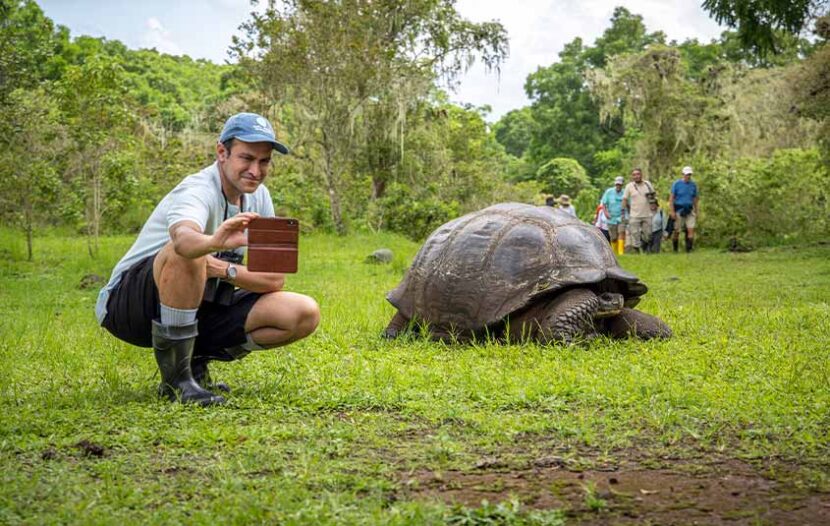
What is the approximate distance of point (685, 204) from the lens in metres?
18.7

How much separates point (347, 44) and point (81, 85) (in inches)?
342

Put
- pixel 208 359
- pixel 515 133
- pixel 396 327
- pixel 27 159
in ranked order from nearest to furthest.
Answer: pixel 208 359 → pixel 396 327 → pixel 27 159 → pixel 515 133

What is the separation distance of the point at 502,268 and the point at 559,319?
529 millimetres

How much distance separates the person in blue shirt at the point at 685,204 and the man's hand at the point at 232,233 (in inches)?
615

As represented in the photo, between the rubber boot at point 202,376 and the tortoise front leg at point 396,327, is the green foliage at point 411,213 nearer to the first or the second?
the tortoise front leg at point 396,327

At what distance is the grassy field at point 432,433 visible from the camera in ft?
9.78

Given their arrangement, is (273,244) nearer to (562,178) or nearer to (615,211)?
(615,211)

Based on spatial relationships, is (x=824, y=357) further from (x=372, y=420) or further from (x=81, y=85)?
(x=81, y=85)

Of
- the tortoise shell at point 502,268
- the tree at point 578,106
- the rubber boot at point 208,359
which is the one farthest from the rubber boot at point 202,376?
the tree at point 578,106

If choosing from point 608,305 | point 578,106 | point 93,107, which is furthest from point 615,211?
point 578,106

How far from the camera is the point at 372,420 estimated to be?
4.21m

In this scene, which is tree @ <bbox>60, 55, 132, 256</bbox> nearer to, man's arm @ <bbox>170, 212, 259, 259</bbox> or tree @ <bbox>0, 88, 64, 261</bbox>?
tree @ <bbox>0, 88, 64, 261</bbox>

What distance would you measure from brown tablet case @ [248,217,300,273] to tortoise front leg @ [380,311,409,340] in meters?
2.97

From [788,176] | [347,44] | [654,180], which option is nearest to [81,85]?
[347,44]
